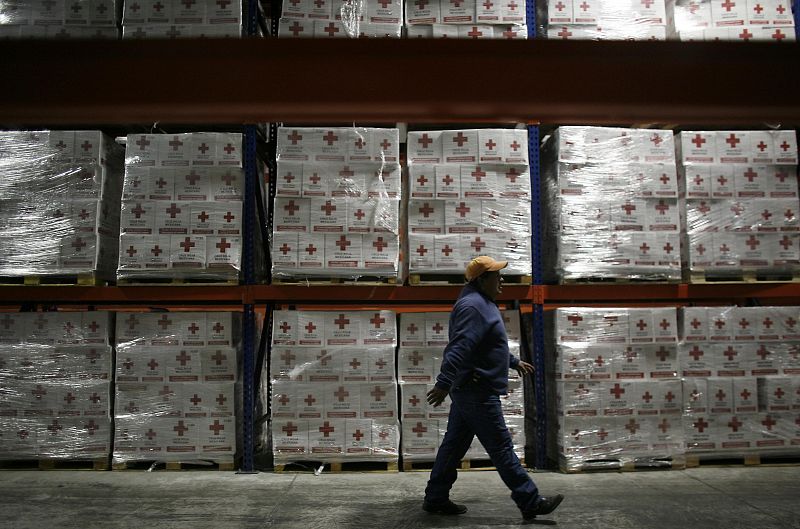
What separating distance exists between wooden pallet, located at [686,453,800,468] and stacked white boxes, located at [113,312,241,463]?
4.29 m

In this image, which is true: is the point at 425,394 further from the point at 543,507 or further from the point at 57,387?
the point at 57,387

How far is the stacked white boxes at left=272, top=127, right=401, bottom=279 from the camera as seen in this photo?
5.01 meters

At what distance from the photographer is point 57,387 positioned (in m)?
5.00

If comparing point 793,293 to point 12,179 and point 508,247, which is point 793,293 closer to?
point 508,247

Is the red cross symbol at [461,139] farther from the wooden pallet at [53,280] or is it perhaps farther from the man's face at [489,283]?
the wooden pallet at [53,280]

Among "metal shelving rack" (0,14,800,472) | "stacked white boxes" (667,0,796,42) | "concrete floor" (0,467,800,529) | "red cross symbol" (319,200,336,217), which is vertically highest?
"stacked white boxes" (667,0,796,42)

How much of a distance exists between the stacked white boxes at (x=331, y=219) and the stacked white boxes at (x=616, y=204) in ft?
5.35

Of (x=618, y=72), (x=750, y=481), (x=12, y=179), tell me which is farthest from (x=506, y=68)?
(x=12, y=179)

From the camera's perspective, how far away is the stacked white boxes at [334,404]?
4945mm

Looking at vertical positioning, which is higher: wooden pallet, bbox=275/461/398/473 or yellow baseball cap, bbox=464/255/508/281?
yellow baseball cap, bbox=464/255/508/281

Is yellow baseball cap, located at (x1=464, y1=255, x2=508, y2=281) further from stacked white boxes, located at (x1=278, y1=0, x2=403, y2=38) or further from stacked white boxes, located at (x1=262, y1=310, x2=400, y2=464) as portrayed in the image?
stacked white boxes, located at (x1=278, y1=0, x2=403, y2=38)

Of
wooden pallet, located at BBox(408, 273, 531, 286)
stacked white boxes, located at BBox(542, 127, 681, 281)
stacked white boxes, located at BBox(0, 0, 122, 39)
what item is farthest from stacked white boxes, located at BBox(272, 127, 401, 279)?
stacked white boxes, located at BBox(0, 0, 122, 39)

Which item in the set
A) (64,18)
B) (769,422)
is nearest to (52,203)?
(64,18)

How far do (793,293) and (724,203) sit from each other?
1098 mm
